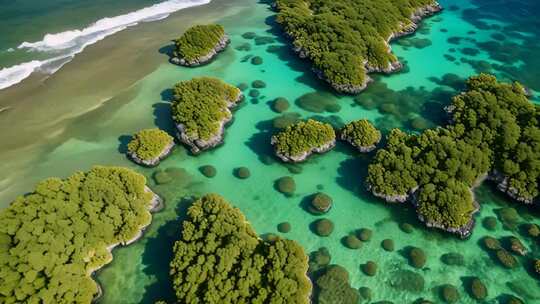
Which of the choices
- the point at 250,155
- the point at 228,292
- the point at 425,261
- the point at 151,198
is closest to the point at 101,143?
the point at 151,198

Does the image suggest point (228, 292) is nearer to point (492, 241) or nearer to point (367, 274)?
point (367, 274)

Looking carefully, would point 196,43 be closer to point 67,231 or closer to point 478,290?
point 67,231

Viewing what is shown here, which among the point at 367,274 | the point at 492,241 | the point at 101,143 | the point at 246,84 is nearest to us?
the point at 367,274

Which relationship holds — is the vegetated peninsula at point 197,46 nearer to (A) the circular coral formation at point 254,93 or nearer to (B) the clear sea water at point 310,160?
(B) the clear sea water at point 310,160

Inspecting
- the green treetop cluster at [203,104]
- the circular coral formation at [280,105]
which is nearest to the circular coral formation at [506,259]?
the circular coral formation at [280,105]

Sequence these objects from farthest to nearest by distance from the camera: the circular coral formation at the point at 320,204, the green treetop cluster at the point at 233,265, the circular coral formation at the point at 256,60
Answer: the circular coral formation at the point at 256,60 → the circular coral formation at the point at 320,204 → the green treetop cluster at the point at 233,265

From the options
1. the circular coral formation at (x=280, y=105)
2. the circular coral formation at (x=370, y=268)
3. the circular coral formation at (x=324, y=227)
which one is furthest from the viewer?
the circular coral formation at (x=280, y=105)

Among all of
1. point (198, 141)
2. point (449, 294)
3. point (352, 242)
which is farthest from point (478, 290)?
point (198, 141)
